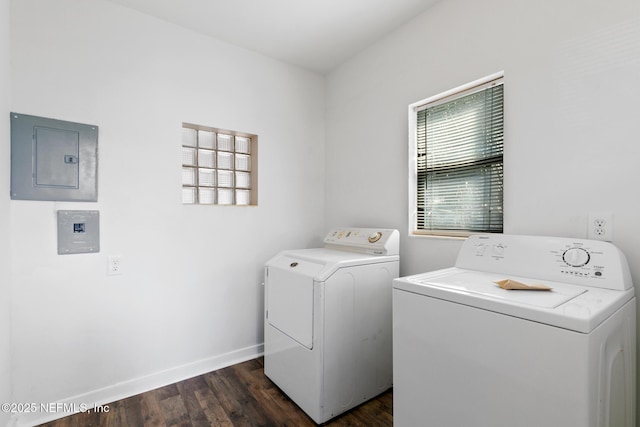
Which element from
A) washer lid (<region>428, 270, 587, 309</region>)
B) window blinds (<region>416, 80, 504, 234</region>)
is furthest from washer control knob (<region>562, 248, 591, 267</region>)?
window blinds (<region>416, 80, 504, 234</region>)

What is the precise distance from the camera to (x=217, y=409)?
5.91 feet

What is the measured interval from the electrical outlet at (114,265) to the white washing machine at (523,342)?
1.75 metres

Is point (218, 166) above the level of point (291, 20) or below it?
below

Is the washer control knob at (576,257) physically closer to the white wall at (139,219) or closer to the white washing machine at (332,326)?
the white washing machine at (332,326)

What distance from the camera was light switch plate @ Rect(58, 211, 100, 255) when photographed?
68.9 inches

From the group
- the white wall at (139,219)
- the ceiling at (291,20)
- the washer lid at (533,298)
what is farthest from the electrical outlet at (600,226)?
the white wall at (139,219)

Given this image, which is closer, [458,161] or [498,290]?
[498,290]


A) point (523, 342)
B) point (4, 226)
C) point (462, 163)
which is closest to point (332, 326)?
point (523, 342)

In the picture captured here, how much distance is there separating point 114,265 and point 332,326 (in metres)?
1.44

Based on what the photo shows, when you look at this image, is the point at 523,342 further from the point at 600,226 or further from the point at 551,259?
the point at 600,226

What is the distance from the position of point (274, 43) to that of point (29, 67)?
61.0 inches

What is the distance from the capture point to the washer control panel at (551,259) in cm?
113

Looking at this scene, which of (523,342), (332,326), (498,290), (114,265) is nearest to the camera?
(523,342)

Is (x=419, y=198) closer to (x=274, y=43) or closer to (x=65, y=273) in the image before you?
(x=274, y=43)
